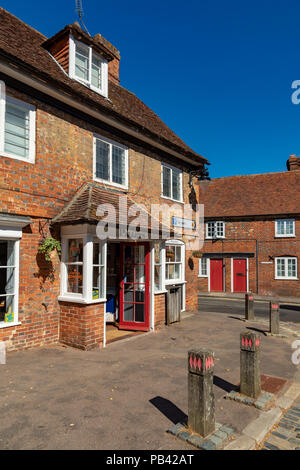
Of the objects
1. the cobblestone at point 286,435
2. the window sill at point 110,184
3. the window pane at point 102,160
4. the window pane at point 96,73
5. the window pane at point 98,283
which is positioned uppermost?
the window pane at point 96,73

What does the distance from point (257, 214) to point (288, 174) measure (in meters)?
4.38

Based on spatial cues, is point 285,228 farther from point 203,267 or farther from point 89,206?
point 89,206

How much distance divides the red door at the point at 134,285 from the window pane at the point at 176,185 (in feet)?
13.7

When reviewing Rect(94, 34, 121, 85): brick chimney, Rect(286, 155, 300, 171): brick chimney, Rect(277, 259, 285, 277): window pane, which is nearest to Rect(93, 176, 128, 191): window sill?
Rect(94, 34, 121, 85): brick chimney

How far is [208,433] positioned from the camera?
12.0 feet

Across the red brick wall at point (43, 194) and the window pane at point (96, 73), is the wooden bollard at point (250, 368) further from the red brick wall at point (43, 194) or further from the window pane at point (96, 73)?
the window pane at point (96, 73)

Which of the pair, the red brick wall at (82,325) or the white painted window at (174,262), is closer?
the red brick wall at (82,325)

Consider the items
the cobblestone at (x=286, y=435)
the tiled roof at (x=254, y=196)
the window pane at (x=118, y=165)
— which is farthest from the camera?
the tiled roof at (x=254, y=196)

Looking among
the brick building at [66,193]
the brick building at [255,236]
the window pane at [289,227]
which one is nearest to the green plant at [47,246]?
the brick building at [66,193]

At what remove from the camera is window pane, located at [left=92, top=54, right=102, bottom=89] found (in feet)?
32.2

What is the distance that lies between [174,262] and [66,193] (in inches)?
223

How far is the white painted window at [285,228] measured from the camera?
68.8 ft

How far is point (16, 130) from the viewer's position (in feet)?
23.3

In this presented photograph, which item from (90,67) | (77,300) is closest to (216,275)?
(90,67)
